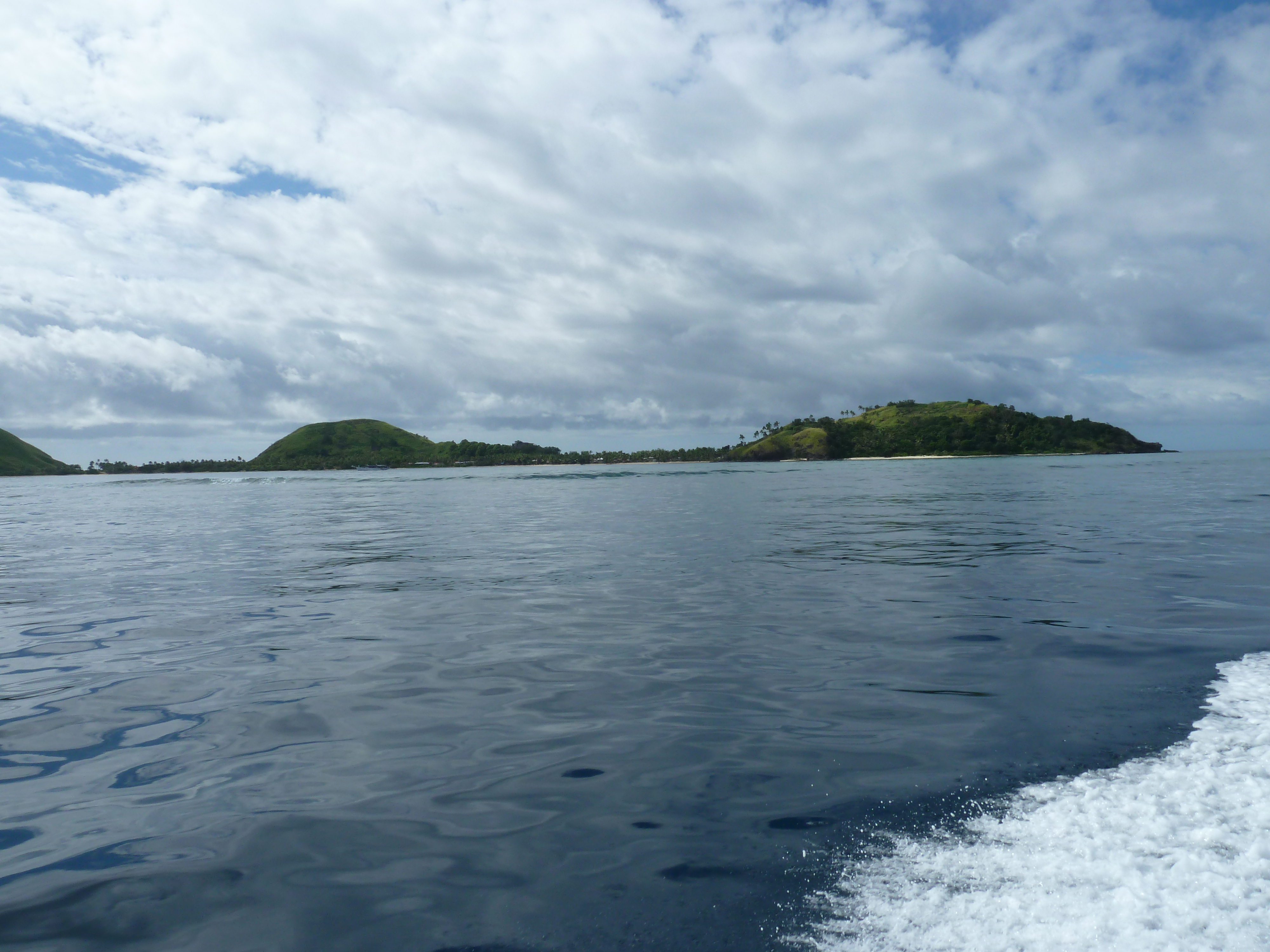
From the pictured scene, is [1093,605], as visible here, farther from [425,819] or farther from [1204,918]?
[425,819]

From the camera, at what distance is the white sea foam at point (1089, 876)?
4.61 m

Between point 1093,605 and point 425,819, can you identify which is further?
point 1093,605

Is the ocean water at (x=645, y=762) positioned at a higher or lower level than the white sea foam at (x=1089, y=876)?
lower

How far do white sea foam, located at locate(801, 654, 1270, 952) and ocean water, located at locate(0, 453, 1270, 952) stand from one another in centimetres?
3

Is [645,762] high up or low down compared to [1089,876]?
down

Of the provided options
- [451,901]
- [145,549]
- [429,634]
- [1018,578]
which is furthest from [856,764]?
[145,549]

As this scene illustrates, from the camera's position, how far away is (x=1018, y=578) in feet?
64.2

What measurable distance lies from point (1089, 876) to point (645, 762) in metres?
4.20

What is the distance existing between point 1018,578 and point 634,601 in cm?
1083

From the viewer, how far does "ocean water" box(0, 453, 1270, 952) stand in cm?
510

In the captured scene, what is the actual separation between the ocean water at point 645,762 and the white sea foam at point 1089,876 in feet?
0.10

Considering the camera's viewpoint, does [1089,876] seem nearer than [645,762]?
Yes

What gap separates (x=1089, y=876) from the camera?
5.22 metres

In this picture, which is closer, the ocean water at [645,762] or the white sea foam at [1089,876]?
the white sea foam at [1089,876]
